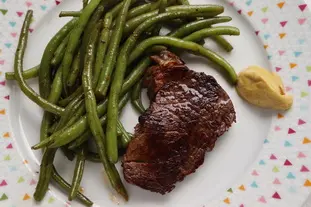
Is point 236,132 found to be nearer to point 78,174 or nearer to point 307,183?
point 307,183

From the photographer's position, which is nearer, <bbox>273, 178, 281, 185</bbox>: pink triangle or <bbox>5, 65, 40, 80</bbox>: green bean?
<bbox>273, 178, 281, 185</bbox>: pink triangle

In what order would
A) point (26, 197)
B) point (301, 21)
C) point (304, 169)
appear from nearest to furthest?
point (26, 197)
point (304, 169)
point (301, 21)

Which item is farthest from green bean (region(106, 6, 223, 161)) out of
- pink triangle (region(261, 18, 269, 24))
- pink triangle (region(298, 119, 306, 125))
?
pink triangle (region(298, 119, 306, 125))

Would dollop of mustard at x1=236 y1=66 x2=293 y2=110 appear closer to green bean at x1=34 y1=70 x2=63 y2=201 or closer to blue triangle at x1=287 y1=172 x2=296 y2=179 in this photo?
blue triangle at x1=287 y1=172 x2=296 y2=179

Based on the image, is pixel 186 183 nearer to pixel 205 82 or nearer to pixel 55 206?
pixel 205 82

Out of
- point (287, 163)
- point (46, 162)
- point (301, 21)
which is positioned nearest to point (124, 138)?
point (46, 162)

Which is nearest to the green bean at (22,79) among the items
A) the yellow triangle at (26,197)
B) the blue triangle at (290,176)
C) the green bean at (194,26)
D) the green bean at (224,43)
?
the yellow triangle at (26,197)

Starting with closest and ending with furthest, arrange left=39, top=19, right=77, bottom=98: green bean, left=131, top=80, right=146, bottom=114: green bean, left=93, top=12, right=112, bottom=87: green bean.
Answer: left=93, top=12, right=112, bottom=87: green bean, left=39, top=19, right=77, bottom=98: green bean, left=131, top=80, right=146, bottom=114: green bean

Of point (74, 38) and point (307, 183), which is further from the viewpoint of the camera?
point (74, 38)
